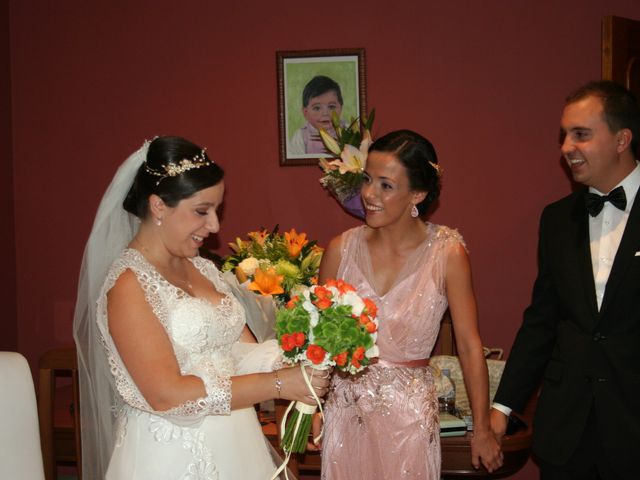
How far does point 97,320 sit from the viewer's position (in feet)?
7.76

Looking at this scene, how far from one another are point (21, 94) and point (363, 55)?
198 centimetres

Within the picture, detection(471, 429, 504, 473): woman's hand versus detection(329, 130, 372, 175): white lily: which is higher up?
detection(329, 130, 372, 175): white lily

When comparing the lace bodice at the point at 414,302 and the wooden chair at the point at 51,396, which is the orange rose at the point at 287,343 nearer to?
the lace bodice at the point at 414,302

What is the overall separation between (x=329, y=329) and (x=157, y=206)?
0.71m

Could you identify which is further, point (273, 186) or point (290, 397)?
point (273, 186)

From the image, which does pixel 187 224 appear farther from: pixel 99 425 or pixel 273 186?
pixel 273 186

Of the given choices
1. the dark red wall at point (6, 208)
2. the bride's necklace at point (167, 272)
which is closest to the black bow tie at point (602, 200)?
the bride's necklace at point (167, 272)

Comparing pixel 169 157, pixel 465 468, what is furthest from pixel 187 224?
pixel 465 468

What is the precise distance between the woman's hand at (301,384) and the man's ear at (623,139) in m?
1.38

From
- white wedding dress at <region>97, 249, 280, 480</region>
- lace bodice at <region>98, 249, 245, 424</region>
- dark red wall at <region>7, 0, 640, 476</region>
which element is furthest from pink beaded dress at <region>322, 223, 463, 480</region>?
dark red wall at <region>7, 0, 640, 476</region>

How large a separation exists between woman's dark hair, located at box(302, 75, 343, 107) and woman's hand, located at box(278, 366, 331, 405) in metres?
2.34

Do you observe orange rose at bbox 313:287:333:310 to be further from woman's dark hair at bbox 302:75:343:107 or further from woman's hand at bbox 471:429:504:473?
woman's dark hair at bbox 302:75:343:107

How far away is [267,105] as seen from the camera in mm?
4375

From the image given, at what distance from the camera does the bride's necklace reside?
2436mm
